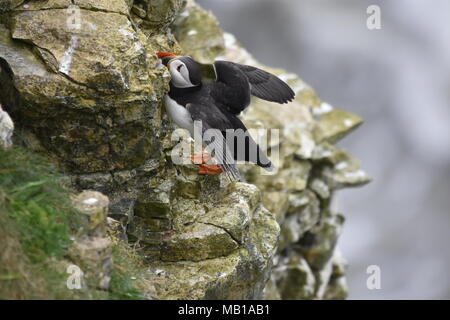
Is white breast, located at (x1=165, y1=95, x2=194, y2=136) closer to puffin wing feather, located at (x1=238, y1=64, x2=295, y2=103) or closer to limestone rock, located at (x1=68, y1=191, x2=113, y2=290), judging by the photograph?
puffin wing feather, located at (x1=238, y1=64, x2=295, y2=103)

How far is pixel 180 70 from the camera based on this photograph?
6.49m

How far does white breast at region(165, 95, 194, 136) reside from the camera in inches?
248

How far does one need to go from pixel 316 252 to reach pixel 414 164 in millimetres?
7256

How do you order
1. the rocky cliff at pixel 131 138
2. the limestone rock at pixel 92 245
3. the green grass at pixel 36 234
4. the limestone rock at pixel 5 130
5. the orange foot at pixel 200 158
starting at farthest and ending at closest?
the orange foot at pixel 200 158
the rocky cliff at pixel 131 138
the limestone rock at pixel 5 130
the limestone rock at pixel 92 245
the green grass at pixel 36 234

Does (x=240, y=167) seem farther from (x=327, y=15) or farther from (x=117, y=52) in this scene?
(x=327, y=15)

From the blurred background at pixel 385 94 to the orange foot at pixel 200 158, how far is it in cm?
940

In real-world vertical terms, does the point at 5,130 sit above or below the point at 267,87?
below

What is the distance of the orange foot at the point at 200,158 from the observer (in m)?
6.59

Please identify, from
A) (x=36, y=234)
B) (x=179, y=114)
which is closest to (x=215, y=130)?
(x=179, y=114)

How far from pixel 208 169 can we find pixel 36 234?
2339mm

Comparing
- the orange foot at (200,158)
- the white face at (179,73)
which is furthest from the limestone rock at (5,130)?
the orange foot at (200,158)

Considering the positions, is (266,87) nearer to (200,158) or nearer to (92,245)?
(200,158)

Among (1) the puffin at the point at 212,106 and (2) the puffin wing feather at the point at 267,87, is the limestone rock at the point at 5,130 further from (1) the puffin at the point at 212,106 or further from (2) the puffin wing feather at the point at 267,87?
(2) the puffin wing feather at the point at 267,87
